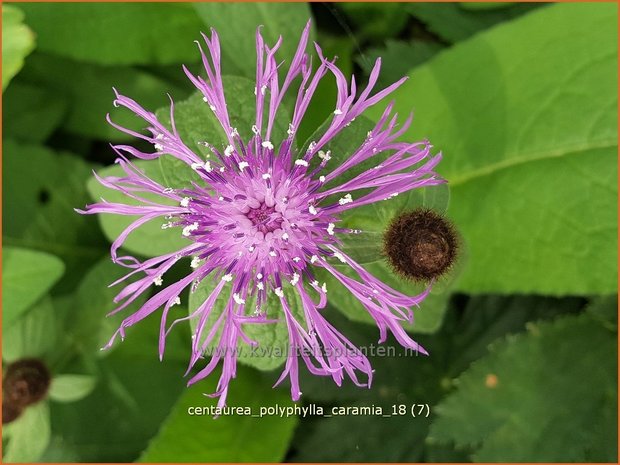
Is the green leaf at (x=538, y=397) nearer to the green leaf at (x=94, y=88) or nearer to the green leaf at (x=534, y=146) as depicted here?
the green leaf at (x=534, y=146)

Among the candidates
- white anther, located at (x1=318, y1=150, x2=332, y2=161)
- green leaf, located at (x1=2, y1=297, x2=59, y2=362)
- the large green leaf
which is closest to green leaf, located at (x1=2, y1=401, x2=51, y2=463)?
green leaf, located at (x1=2, y1=297, x2=59, y2=362)

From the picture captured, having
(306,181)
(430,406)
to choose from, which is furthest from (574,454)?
(306,181)

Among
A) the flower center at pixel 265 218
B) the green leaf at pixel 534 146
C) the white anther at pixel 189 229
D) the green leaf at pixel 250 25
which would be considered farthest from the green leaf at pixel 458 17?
the white anther at pixel 189 229

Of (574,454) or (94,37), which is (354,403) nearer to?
(574,454)

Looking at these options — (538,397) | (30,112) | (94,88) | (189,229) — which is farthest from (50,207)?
(538,397)

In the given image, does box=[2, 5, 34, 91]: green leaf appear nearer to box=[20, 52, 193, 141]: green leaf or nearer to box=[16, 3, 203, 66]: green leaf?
box=[16, 3, 203, 66]: green leaf

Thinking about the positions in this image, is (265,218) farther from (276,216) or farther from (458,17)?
(458,17)
